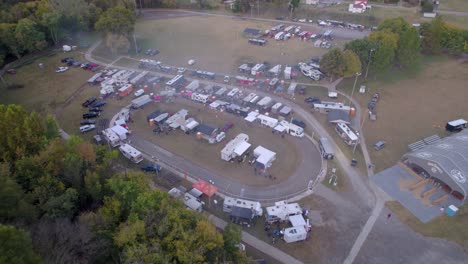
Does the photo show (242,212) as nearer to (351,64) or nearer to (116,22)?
(351,64)

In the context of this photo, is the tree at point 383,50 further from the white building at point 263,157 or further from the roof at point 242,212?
the roof at point 242,212

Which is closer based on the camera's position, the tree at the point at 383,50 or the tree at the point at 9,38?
the tree at the point at 383,50

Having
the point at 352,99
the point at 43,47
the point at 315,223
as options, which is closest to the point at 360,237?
the point at 315,223

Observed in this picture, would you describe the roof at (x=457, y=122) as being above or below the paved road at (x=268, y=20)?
below

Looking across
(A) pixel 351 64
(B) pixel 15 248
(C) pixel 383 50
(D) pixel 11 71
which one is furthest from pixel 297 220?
(D) pixel 11 71

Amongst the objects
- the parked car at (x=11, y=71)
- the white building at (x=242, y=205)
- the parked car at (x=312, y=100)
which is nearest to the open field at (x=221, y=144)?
the white building at (x=242, y=205)

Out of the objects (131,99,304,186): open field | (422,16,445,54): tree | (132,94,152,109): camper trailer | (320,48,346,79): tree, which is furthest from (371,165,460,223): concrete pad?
(422,16,445,54): tree
